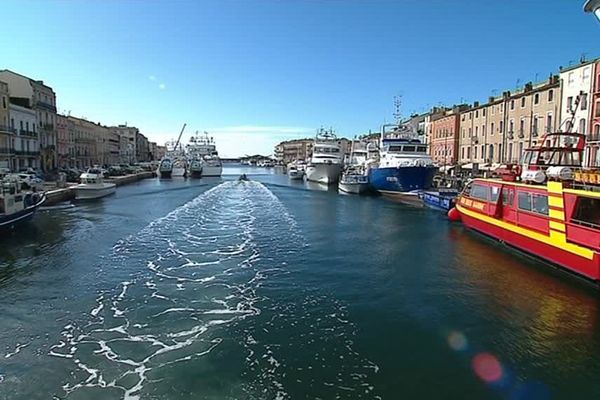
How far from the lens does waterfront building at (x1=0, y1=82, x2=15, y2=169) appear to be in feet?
168

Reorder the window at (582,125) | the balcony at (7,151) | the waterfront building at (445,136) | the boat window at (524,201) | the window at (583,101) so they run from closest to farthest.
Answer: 1. the boat window at (524,201)
2. the window at (583,101)
3. the window at (582,125)
4. the balcony at (7,151)
5. the waterfront building at (445,136)

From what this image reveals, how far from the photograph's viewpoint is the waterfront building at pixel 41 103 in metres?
59.5

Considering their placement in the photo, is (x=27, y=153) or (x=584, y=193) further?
(x=27, y=153)

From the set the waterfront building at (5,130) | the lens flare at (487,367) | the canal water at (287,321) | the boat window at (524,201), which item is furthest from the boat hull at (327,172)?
the lens flare at (487,367)

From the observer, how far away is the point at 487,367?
10211mm

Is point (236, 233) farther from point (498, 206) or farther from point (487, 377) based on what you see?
point (487, 377)

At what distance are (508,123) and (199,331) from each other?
4958 centimetres

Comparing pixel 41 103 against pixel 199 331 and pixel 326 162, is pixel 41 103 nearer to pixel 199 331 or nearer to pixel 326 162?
pixel 326 162

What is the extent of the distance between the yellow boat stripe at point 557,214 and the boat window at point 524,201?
2.12 m

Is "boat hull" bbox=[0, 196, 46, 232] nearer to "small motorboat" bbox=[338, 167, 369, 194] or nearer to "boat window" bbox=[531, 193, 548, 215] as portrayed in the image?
"boat window" bbox=[531, 193, 548, 215]

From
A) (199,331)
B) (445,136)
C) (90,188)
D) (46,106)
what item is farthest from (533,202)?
(46,106)

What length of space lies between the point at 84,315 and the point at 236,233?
1346 centimetres

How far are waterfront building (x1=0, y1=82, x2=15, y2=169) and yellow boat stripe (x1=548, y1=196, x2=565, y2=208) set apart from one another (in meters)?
53.8

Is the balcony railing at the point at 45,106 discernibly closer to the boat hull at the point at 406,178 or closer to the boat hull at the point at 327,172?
the boat hull at the point at 327,172
